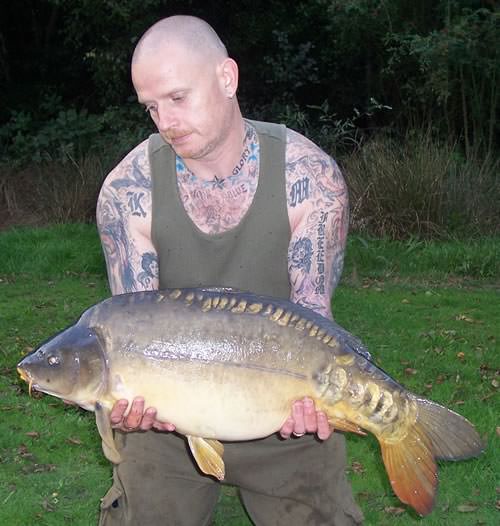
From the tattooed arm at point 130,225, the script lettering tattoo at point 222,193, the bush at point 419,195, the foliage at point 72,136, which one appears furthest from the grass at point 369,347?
the foliage at point 72,136

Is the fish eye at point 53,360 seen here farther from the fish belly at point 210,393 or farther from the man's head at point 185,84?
the man's head at point 185,84

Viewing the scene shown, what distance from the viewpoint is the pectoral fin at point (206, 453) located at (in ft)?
8.71

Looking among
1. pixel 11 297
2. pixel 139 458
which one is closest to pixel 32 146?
pixel 11 297

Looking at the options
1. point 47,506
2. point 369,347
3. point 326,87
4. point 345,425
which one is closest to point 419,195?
point 369,347

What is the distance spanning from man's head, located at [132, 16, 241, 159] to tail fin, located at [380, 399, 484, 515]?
40.4 inches

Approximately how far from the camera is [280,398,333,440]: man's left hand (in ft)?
8.55

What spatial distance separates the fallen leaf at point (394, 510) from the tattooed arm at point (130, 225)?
175 centimetres

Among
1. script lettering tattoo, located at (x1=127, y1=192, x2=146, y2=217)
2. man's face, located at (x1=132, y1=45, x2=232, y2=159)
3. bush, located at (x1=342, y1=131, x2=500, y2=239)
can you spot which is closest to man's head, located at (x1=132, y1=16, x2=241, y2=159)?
man's face, located at (x1=132, y1=45, x2=232, y2=159)

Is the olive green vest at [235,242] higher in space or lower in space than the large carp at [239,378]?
higher

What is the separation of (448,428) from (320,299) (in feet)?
1.99

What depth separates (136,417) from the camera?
2598 mm

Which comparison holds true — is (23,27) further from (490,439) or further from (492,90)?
(490,439)

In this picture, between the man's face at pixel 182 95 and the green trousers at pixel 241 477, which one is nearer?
the man's face at pixel 182 95

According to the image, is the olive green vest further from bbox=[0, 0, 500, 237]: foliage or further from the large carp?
bbox=[0, 0, 500, 237]: foliage
